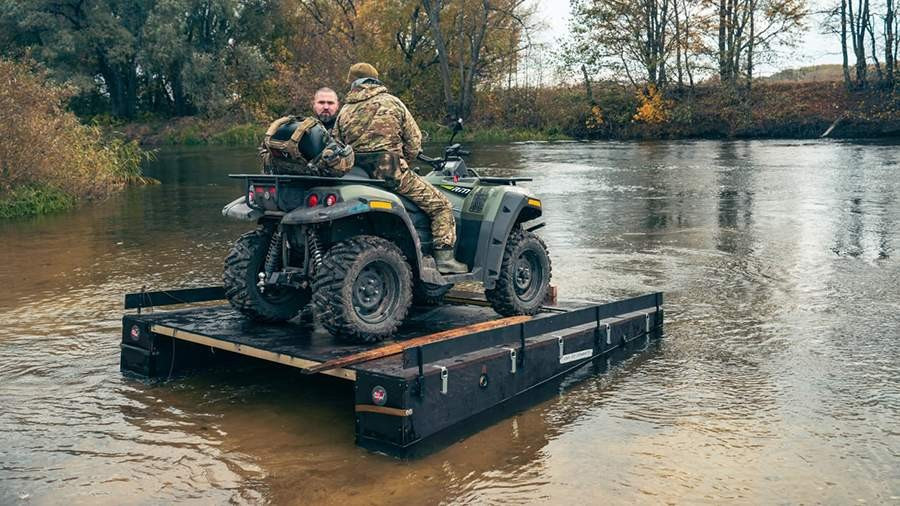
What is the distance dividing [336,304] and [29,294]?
16.8ft

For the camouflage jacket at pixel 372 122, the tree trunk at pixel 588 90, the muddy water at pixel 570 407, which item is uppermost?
the tree trunk at pixel 588 90

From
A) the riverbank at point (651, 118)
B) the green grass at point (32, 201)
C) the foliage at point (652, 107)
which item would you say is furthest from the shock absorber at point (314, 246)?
the foliage at point (652, 107)

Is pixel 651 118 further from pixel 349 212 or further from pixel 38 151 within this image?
pixel 349 212

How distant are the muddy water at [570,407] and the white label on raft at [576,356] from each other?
17cm

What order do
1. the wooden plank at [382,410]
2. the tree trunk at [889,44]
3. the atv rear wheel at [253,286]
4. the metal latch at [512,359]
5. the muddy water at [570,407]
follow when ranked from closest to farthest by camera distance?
the muddy water at [570,407], the wooden plank at [382,410], the metal latch at [512,359], the atv rear wheel at [253,286], the tree trunk at [889,44]

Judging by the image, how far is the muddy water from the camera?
4668 mm

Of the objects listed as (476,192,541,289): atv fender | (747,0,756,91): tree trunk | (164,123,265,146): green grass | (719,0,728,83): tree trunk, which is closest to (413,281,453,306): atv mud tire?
(476,192,541,289): atv fender

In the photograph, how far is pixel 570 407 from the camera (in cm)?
592

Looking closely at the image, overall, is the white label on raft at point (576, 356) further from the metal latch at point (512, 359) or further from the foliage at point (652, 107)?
the foliage at point (652, 107)

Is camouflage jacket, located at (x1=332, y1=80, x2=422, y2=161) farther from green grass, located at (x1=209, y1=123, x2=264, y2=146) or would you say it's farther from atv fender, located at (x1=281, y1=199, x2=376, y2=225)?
green grass, located at (x1=209, y1=123, x2=264, y2=146)

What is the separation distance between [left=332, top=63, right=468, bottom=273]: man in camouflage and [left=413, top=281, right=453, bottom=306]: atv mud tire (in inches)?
21.2

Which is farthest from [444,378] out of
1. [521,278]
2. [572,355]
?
[521,278]

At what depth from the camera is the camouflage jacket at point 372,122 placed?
606 cm

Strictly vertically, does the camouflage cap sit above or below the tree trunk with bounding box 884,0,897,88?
below
